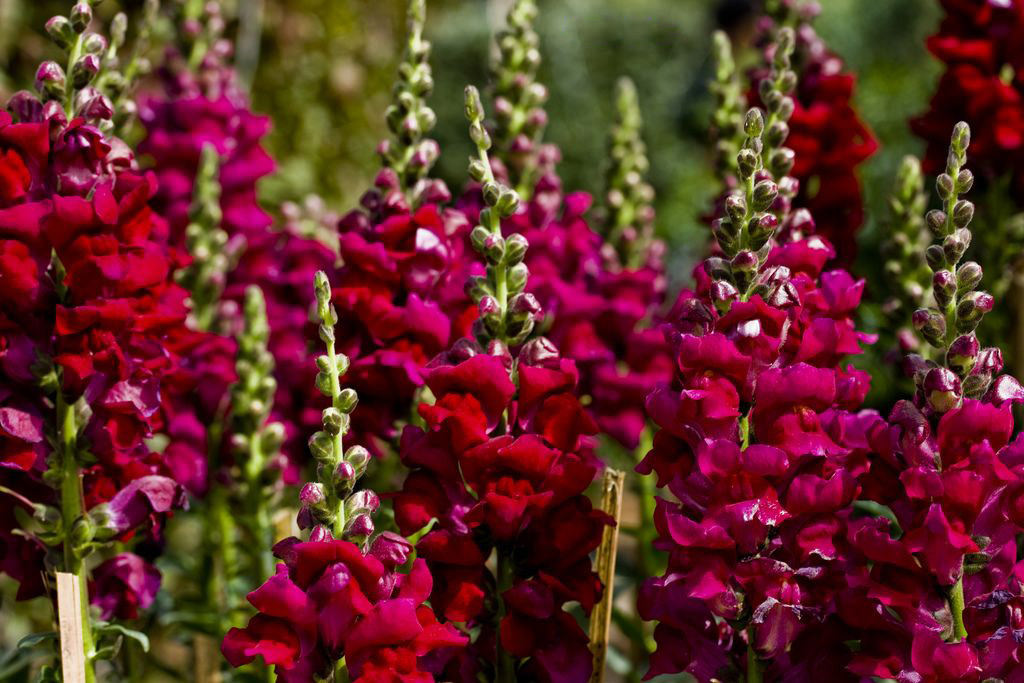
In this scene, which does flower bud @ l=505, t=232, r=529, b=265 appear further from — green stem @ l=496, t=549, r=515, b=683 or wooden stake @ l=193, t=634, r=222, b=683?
wooden stake @ l=193, t=634, r=222, b=683

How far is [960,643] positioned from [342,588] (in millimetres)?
564

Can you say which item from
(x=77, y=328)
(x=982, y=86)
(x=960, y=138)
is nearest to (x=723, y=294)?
(x=960, y=138)

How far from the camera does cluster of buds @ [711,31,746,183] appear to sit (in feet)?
6.82

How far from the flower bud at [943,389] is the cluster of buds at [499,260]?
390mm

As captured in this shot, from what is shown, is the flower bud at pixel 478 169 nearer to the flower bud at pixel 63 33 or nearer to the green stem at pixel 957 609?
the flower bud at pixel 63 33

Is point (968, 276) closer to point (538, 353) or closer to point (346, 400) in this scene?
point (538, 353)

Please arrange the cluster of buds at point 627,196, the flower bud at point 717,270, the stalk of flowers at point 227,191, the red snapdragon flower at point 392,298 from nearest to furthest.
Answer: the flower bud at point 717,270
the red snapdragon flower at point 392,298
the stalk of flowers at point 227,191
the cluster of buds at point 627,196

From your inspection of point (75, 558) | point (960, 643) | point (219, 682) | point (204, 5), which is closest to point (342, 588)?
point (75, 558)

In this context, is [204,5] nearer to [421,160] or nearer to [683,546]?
[421,160]

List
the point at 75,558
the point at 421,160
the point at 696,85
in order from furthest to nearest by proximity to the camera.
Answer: the point at 696,85
the point at 421,160
the point at 75,558

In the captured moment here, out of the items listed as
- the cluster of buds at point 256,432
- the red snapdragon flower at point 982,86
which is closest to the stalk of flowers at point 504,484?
the cluster of buds at point 256,432

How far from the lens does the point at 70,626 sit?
1.34 m

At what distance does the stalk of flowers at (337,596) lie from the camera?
1169 mm

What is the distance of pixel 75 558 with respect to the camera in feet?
4.75
